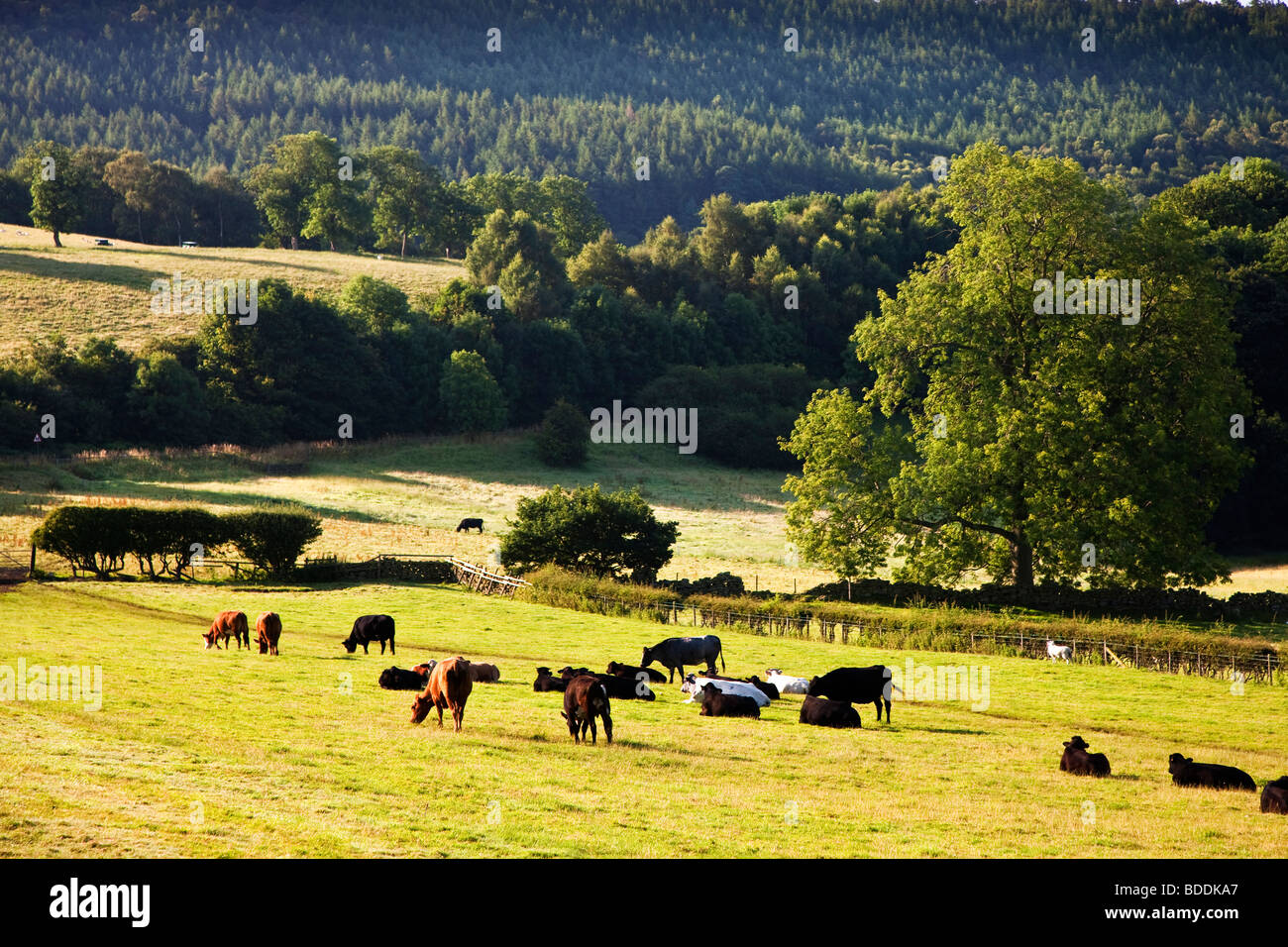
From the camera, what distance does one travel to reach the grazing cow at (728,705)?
938 inches

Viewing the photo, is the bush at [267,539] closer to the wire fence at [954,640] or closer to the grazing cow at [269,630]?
the wire fence at [954,640]

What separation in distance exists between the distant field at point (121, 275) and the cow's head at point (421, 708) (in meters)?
85.3

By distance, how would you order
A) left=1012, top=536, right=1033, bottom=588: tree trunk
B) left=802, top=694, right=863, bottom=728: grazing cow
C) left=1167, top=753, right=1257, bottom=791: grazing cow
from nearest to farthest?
left=1167, top=753, right=1257, bottom=791: grazing cow, left=802, top=694, right=863, bottom=728: grazing cow, left=1012, top=536, right=1033, bottom=588: tree trunk

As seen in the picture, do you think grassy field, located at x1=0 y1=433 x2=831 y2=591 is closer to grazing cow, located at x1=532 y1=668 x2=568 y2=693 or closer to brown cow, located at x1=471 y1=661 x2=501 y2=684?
brown cow, located at x1=471 y1=661 x2=501 y2=684

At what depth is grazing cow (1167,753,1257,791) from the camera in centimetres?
1812

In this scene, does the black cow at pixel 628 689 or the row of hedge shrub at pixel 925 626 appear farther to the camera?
the row of hedge shrub at pixel 925 626

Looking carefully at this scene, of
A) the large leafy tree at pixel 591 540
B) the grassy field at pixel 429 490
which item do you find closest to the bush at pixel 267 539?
the grassy field at pixel 429 490

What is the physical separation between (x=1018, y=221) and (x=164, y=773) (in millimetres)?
37233

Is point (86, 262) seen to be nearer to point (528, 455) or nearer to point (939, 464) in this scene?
point (528, 455)

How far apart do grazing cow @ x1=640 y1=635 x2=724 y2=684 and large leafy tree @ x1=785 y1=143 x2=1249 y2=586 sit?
→ 46.9ft

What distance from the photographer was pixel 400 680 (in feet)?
82.2

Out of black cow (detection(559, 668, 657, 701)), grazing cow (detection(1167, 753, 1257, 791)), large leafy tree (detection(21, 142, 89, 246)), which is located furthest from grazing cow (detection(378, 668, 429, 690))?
large leafy tree (detection(21, 142, 89, 246))

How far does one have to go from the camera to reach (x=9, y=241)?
12962 cm

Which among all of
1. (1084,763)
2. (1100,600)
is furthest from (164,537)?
(1084,763)
